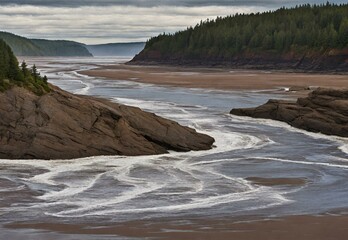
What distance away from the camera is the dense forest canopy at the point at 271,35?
477 ft

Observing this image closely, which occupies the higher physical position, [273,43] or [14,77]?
[14,77]

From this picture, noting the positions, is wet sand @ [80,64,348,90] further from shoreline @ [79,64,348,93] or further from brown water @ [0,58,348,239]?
brown water @ [0,58,348,239]

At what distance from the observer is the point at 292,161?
94.3 feet

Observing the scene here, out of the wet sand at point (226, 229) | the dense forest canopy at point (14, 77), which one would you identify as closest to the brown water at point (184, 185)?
the wet sand at point (226, 229)

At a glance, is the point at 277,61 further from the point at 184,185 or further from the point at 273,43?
the point at 184,185

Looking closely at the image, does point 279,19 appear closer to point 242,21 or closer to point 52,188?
point 242,21

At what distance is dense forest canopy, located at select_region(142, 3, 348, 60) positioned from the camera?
145513 millimetres

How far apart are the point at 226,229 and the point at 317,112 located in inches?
1011

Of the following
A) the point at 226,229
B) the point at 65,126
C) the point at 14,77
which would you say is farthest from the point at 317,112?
the point at 226,229

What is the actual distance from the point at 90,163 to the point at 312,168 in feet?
30.0

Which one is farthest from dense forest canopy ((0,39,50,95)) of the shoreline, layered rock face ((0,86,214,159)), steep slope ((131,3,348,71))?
steep slope ((131,3,348,71))

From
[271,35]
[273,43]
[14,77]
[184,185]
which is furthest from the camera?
[271,35]

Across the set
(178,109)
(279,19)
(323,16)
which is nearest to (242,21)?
(279,19)

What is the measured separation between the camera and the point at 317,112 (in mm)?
40906
